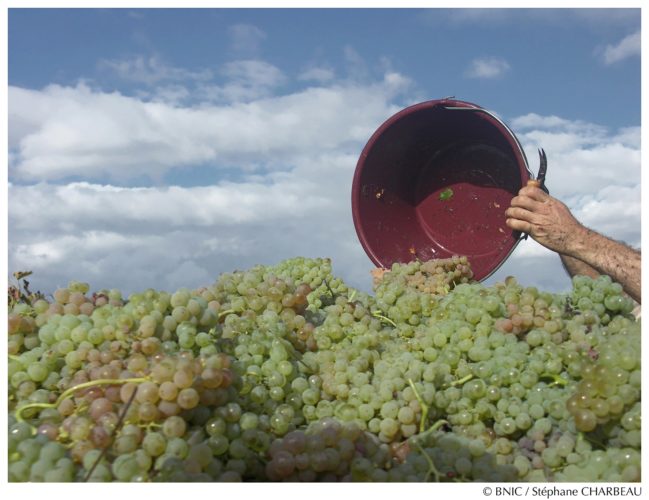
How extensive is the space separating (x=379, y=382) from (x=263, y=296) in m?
0.45

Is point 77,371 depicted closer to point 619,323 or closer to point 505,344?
point 505,344

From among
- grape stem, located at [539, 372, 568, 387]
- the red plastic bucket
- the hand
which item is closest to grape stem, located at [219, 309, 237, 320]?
grape stem, located at [539, 372, 568, 387]

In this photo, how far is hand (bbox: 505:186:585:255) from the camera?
2730 millimetres

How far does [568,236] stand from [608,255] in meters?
0.20

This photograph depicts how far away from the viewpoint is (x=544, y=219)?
9.05 feet

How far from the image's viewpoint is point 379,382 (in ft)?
4.57

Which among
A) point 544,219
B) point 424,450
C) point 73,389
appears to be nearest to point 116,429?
point 73,389

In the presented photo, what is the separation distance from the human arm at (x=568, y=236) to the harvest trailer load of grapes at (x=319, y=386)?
1.01 metres

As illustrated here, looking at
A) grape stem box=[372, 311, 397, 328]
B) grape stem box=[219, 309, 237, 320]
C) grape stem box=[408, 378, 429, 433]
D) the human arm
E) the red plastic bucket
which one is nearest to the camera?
grape stem box=[408, 378, 429, 433]

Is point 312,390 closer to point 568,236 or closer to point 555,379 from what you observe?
point 555,379

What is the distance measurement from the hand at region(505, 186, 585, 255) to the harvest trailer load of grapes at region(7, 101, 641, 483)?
1.00 metres

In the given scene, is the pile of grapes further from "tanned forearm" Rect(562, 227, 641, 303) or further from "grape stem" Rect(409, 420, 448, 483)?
"tanned forearm" Rect(562, 227, 641, 303)

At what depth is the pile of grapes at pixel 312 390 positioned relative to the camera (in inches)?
44.0
